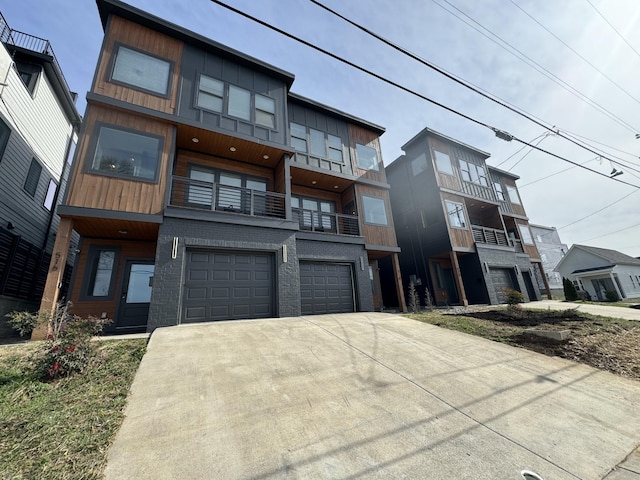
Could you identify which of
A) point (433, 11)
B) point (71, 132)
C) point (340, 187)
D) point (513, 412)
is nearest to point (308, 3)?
point (433, 11)

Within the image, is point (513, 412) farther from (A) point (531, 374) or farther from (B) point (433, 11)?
(B) point (433, 11)

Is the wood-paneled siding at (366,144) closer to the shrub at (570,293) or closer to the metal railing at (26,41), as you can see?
the metal railing at (26,41)

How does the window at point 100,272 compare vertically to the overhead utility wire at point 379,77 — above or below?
below

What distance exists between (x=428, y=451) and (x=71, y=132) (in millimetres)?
19747

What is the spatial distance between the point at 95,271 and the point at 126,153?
406 centimetres

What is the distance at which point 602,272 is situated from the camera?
2341 centimetres

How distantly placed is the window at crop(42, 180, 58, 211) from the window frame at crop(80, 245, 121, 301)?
563 centimetres

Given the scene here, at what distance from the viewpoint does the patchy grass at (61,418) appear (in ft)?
6.93

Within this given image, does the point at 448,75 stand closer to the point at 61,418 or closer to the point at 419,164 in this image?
the point at 61,418

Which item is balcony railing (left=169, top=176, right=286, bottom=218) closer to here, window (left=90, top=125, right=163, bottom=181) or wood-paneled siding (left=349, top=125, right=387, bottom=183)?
window (left=90, top=125, right=163, bottom=181)

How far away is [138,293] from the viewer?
8727mm

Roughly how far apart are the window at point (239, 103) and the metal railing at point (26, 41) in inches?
316

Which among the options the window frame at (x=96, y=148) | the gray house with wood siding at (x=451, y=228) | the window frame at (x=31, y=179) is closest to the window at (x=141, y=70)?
the window frame at (x=96, y=148)

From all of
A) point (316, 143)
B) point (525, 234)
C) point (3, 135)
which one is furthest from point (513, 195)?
point (3, 135)
